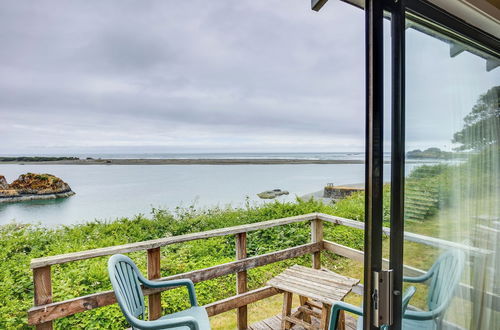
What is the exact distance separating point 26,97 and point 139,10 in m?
1.78

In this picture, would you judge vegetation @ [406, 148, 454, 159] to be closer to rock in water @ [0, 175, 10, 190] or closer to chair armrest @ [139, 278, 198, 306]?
chair armrest @ [139, 278, 198, 306]

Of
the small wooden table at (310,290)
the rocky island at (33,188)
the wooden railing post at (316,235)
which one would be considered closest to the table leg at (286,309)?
the small wooden table at (310,290)

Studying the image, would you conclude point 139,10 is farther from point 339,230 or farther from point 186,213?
point 339,230

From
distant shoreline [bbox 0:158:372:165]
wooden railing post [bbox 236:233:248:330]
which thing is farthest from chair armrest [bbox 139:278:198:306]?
distant shoreline [bbox 0:158:372:165]

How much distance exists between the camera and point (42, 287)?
1.61 m

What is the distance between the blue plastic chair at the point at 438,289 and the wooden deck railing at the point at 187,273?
0.13 feet

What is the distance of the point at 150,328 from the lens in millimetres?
1463

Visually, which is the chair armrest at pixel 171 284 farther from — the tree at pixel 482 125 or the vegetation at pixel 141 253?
the tree at pixel 482 125

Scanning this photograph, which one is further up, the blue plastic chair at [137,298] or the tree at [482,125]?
the tree at [482,125]

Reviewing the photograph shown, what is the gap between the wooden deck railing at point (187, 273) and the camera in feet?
5.21

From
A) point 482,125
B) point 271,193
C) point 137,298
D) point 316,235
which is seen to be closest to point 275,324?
point 316,235

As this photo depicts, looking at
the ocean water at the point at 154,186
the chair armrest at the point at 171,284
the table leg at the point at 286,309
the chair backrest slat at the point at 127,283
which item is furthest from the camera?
the ocean water at the point at 154,186

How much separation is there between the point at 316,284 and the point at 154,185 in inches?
120

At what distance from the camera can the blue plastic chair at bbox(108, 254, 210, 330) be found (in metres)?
1.47
